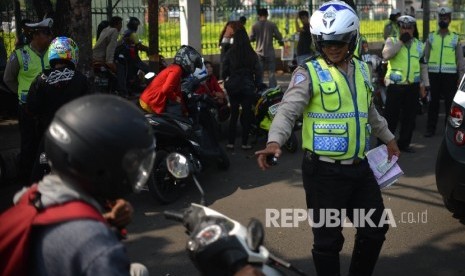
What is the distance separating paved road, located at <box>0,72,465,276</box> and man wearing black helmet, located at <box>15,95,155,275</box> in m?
2.83

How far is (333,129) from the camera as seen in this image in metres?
3.72

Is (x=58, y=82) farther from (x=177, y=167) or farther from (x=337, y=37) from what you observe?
(x=177, y=167)

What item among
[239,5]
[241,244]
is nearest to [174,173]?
[241,244]

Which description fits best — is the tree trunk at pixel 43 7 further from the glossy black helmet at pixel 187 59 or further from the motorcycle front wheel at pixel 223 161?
the motorcycle front wheel at pixel 223 161

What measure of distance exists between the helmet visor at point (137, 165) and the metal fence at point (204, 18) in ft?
29.2

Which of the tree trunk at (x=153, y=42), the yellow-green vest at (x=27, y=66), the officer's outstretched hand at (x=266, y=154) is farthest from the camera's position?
the tree trunk at (x=153, y=42)

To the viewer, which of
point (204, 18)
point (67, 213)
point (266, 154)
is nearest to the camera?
point (67, 213)

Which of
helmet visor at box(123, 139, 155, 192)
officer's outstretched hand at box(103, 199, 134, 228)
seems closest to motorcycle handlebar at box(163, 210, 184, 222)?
officer's outstretched hand at box(103, 199, 134, 228)

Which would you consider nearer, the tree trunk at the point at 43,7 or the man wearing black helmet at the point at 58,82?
the man wearing black helmet at the point at 58,82

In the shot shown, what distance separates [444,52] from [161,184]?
5070 mm

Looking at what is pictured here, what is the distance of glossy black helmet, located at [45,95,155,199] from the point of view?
1.84m

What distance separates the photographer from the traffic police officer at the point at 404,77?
8.23m

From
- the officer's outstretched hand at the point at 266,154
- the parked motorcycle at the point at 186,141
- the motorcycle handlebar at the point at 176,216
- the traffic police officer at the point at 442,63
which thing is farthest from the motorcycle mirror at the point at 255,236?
the traffic police officer at the point at 442,63

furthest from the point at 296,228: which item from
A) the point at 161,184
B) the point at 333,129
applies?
the point at 333,129
